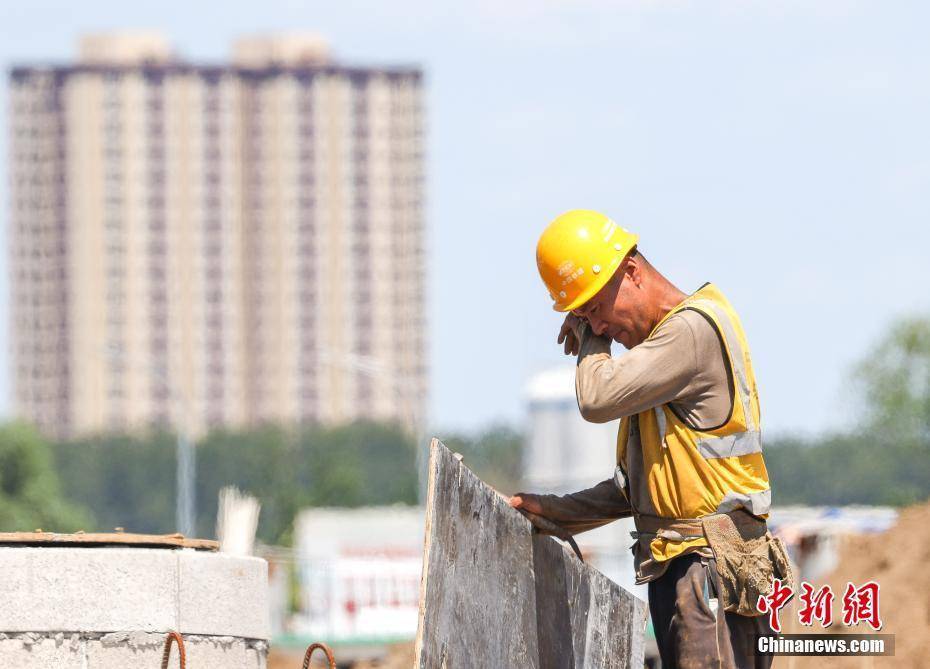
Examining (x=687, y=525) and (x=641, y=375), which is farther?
(x=687, y=525)

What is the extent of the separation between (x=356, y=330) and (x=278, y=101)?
19.6 meters

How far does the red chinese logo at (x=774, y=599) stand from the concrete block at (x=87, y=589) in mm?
2266

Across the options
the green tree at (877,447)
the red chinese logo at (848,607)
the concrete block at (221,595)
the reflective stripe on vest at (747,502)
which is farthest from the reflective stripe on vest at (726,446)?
the green tree at (877,447)

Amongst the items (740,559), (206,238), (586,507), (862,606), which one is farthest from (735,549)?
(206,238)

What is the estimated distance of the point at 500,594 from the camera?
19.3ft

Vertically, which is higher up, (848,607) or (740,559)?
(848,607)

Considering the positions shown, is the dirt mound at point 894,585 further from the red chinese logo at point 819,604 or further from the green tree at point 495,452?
the green tree at point 495,452

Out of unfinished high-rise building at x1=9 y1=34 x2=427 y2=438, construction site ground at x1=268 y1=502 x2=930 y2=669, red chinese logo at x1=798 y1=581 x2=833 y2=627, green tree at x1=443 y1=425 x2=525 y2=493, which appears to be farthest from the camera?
unfinished high-rise building at x1=9 y1=34 x2=427 y2=438

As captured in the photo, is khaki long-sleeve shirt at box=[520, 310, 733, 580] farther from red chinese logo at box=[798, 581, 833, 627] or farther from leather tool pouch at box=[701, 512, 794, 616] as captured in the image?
A: red chinese logo at box=[798, 581, 833, 627]

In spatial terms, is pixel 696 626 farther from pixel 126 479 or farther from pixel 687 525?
pixel 126 479

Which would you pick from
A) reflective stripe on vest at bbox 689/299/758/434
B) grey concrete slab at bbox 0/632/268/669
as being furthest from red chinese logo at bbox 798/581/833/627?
reflective stripe on vest at bbox 689/299/758/434

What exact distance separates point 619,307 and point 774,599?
1.03 metres

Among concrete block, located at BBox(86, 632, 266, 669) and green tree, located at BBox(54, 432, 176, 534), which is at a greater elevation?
green tree, located at BBox(54, 432, 176, 534)

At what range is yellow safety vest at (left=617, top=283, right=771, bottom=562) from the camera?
5.89 meters
